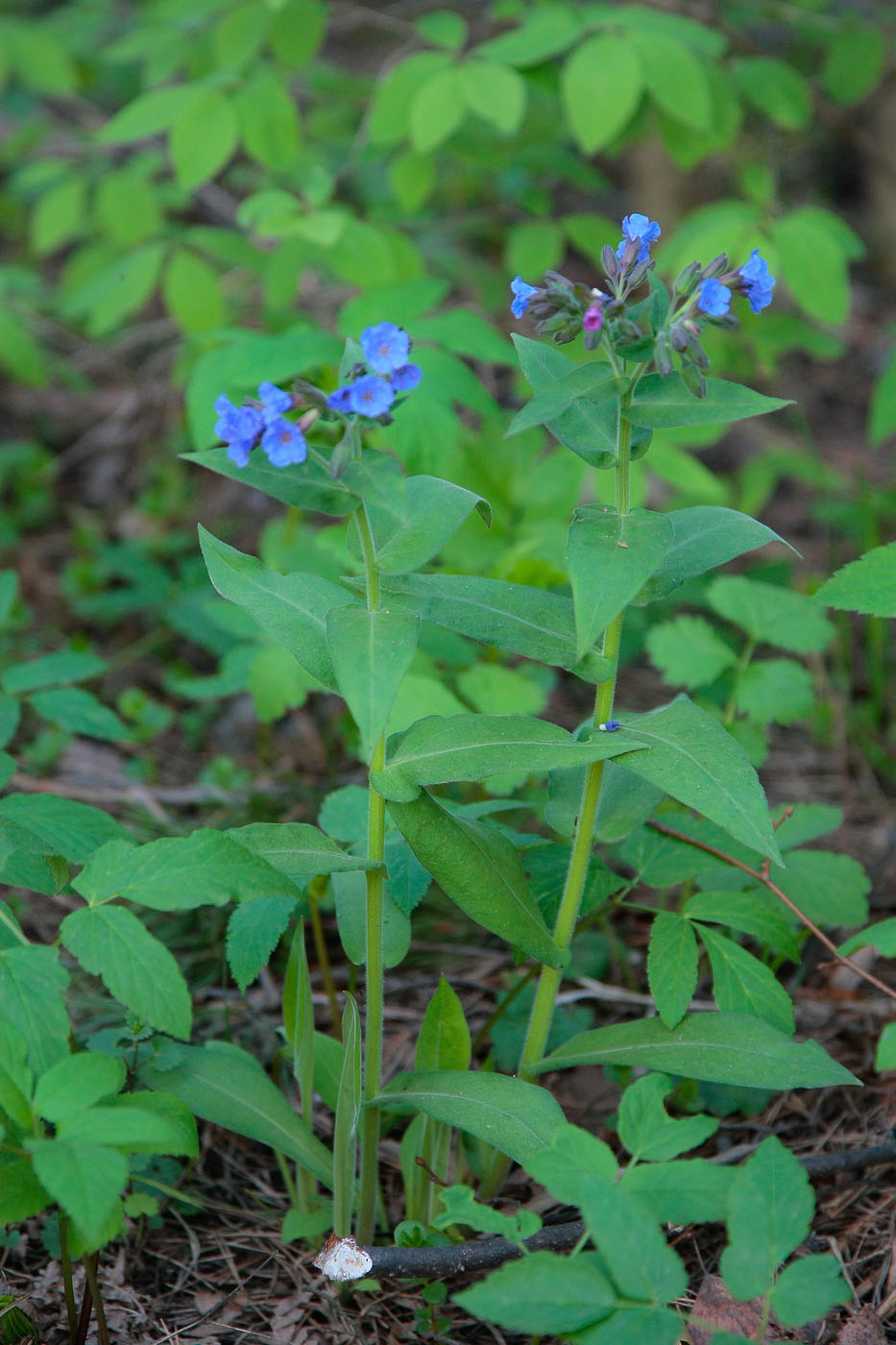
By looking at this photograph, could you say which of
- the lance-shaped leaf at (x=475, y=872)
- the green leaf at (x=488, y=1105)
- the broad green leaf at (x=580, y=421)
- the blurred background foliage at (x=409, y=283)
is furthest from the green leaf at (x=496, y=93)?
the green leaf at (x=488, y=1105)

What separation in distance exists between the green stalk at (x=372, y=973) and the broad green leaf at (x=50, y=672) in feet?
3.39

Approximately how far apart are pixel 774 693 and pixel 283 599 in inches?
51.8

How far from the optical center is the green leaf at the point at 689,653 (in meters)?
2.69

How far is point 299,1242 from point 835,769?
2.27m

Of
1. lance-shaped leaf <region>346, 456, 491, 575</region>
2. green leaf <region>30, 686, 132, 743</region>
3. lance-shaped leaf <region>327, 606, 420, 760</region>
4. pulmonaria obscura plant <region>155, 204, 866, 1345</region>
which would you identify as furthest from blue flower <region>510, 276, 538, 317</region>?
green leaf <region>30, 686, 132, 743</region>

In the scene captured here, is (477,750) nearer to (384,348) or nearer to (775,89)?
(384,348)

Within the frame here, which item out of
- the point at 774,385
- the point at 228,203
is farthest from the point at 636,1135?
the point at 228,203

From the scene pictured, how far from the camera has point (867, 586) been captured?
2078mm

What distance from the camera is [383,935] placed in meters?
2.00

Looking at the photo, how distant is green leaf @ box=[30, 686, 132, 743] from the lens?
265 centimetres

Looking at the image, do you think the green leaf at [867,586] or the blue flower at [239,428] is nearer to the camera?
the blue flower at [239,428]

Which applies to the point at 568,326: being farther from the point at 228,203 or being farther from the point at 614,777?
the point at 228,203

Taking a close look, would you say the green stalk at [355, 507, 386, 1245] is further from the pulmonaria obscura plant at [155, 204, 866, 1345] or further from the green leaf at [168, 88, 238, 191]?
the green leaf at [168, 88, 238, 191]

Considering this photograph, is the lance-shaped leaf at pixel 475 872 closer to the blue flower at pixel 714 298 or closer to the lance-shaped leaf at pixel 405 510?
the lance-shaped leaf at pixel 405 510
